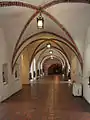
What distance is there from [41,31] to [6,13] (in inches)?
180

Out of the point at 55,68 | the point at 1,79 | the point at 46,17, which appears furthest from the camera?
the point at 55,68

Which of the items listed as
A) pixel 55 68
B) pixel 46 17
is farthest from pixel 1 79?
pixel 55 68

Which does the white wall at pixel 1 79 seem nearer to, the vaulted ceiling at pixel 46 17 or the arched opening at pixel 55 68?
the vaulted ceiling at pixel 46 17

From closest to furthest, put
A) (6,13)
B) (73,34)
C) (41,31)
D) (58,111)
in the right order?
(58,111) → (6,13) → (73,34) → (41,31)

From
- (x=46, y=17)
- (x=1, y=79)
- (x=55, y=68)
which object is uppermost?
(x=46, y=17)

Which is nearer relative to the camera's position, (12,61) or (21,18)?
(21,18)

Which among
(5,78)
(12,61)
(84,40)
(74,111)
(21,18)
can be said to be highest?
(21,18)

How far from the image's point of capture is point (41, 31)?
14195 mm

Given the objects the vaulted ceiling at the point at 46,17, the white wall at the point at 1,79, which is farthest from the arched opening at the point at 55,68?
the vaulted ceiling at the point at 46,17

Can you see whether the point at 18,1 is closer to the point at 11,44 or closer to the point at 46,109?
the point at 46,109

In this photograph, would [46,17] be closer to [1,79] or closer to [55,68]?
[1,79]

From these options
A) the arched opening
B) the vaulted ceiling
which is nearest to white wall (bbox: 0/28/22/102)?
the vaulted ceiling

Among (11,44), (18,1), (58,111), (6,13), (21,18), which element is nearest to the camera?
(18,1)

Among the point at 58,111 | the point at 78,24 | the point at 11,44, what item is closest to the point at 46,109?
the point at 58,111
